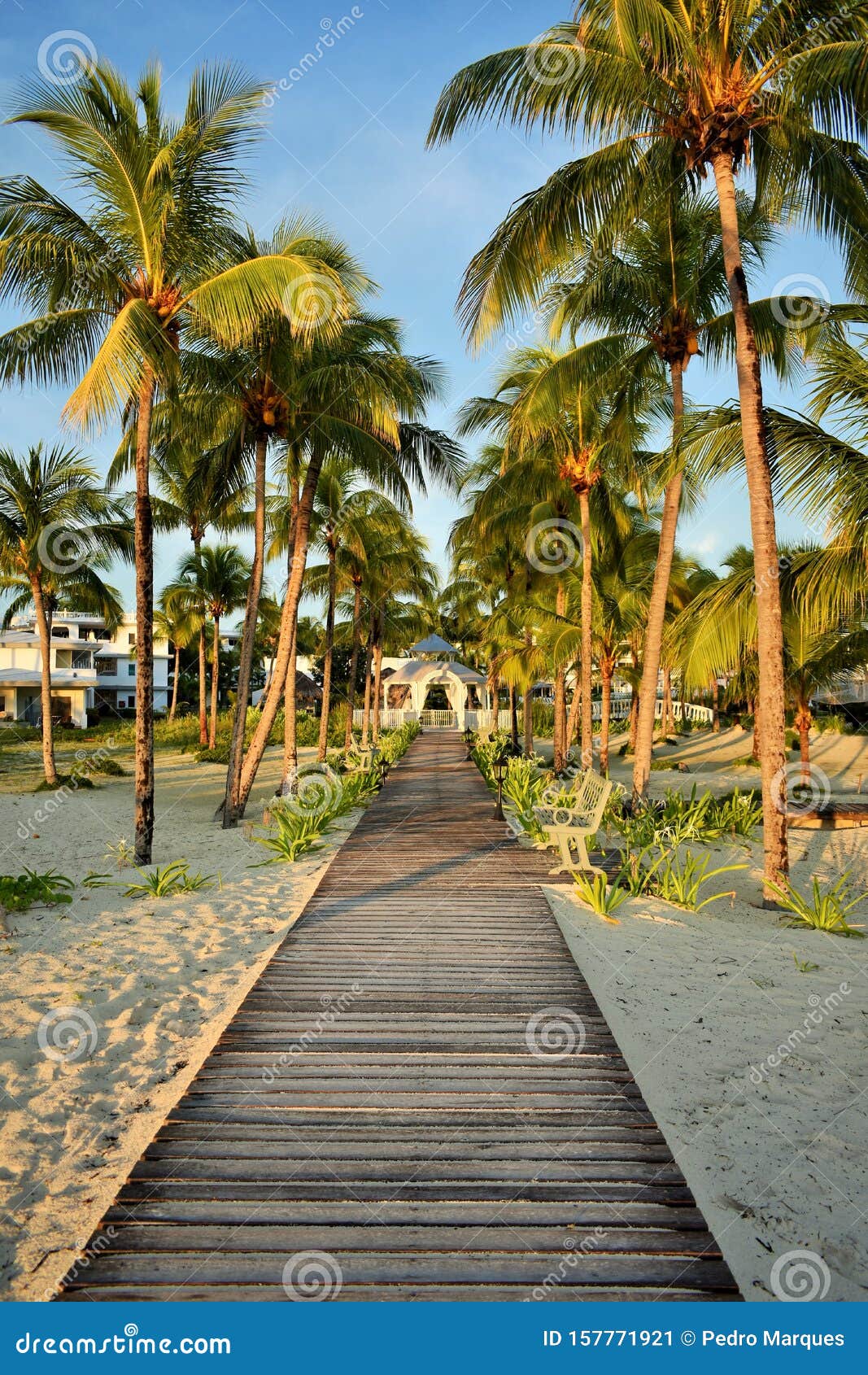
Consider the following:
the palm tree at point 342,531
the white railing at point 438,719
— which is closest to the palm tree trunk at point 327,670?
the palm tree at point 342,531

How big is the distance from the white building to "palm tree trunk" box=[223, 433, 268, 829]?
15739 mm

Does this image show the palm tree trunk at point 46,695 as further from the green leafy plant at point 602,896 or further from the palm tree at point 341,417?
the green leafy plant at point 602,896

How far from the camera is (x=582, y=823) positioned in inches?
403

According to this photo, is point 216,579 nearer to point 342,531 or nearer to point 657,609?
point 342,531

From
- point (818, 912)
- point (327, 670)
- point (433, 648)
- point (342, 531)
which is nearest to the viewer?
point (818, 912)

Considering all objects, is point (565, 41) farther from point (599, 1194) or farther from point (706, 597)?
point (599, 1194)

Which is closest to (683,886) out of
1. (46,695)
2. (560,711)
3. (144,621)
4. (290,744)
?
(144,621)

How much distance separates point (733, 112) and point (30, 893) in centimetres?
1041

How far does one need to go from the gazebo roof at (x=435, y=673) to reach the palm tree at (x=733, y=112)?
25241 millimetres

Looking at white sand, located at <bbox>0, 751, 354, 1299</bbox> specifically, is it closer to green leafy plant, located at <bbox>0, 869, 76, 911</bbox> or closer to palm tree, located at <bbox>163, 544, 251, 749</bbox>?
green leafy plant, located at <bbox>0, 869, 76, 911</bbox>

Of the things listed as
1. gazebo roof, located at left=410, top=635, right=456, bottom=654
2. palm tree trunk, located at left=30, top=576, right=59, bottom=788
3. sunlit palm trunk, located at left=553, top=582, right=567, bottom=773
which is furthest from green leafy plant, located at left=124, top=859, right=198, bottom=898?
gazebo roof, located at left=410, top=635, right=456, bottom=654

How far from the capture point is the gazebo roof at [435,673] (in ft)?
110

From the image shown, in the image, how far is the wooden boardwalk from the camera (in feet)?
9.18

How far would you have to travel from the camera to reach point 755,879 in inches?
362
